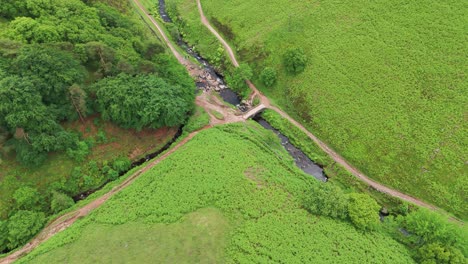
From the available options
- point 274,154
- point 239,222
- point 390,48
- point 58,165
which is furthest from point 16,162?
point 390,48

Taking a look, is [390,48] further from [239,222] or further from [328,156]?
[239,222]

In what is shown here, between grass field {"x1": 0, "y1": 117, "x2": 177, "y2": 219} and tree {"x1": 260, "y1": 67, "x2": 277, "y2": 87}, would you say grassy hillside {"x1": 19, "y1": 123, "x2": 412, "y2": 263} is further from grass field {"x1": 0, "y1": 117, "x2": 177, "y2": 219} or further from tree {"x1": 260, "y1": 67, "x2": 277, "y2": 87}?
tree {"x1": 260, "y1": 67, "x2": 277, "y2": 87}

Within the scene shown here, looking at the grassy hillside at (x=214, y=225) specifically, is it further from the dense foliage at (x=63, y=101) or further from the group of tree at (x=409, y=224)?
the dense foliage at (x=63, y=101)

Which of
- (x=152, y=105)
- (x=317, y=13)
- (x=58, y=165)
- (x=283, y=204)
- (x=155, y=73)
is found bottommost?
(x=283, y=204)

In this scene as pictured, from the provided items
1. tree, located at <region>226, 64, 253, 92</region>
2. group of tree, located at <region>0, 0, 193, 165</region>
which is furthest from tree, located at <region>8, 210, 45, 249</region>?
tree, located at <region>226, 64, 253, 92</region>

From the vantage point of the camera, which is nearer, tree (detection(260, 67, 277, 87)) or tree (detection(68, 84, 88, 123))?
tree (detection(68, 84, 88, 123))

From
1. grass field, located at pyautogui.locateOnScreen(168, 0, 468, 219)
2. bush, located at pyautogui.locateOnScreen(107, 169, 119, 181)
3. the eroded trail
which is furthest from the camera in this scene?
grass field, located at pyautogui.locateOnScreen(168, 0, 468, 219)
